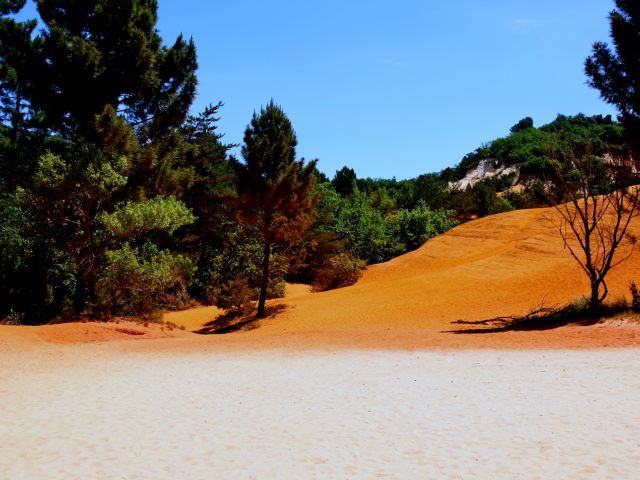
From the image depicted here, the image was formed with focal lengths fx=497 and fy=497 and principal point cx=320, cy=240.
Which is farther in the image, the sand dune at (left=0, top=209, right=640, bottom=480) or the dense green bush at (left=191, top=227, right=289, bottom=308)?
the dense green bush at (left=191, top=227, right=289, bottom=308)

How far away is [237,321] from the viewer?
22250 millimetres

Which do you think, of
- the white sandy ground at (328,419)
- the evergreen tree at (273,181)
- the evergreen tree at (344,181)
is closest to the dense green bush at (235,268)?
the evergreen tree at (273,181)

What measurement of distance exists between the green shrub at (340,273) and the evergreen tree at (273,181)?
827 centimetres

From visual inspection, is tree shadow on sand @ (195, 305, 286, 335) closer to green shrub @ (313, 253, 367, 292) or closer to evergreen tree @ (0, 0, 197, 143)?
green shrub @ (313, 253, 367, 292)

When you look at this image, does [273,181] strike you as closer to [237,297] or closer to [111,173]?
[237,297]

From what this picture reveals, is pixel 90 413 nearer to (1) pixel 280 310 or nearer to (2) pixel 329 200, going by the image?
(1) pixel 280 310

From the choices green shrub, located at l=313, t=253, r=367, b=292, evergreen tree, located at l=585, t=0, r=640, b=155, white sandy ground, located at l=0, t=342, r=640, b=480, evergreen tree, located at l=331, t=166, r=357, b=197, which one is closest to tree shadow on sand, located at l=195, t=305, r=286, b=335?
green shrub, located at l=313, t=253, r=367, b=292

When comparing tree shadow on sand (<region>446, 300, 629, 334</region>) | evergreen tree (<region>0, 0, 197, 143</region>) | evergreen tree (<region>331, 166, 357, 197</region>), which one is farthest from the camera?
evergreen tree (<region>331, 166, 357, 197</region>)

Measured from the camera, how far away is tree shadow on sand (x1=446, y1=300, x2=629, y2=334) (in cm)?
1587

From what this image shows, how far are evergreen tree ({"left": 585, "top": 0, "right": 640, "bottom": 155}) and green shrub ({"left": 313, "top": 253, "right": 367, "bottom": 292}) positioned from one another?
1604cm

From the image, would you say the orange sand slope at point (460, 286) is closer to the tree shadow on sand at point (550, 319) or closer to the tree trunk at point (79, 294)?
the tree shadow on sand at point (550, 319)

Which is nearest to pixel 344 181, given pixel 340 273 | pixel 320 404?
pixel 340 273

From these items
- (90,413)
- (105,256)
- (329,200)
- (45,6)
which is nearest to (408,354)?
(90,413)

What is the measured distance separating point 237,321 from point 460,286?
10724mm
